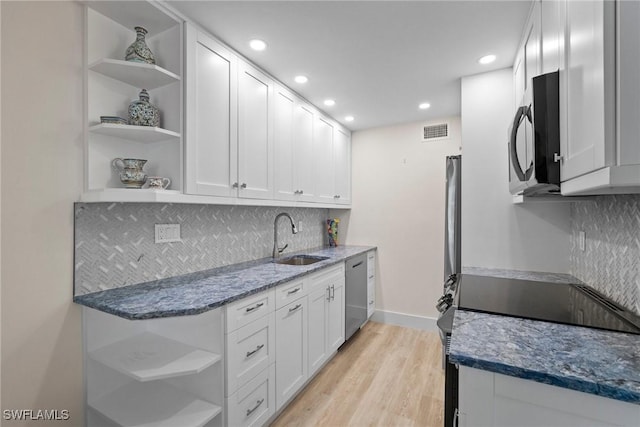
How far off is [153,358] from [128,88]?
4.78 ft

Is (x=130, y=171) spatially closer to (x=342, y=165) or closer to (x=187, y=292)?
(x=187, y=292)

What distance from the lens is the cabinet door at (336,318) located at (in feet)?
8.44

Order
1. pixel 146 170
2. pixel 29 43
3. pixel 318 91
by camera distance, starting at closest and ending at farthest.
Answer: pixel 29 43
pixel 146 170
pixel 318 91

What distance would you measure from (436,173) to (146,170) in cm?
284

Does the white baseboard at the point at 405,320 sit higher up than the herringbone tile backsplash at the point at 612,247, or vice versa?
the herringbone tile backsplash at the point at 612,247

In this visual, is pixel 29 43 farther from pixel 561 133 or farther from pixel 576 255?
pixel 576 255

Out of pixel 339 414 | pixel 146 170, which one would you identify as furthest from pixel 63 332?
pixel 339 414

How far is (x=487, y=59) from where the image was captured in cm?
209

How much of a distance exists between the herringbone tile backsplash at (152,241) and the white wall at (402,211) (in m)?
1.47

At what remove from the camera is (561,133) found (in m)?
1.08

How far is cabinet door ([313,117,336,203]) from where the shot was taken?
3047 mm

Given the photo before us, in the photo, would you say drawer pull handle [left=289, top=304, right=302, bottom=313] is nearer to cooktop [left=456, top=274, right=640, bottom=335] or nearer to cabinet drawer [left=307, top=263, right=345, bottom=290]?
cabinet drawer [left=307, top=263, right=345, bottom=290]

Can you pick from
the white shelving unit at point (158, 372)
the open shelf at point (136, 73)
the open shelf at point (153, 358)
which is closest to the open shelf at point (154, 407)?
the white shelving unit at point (158, 372)

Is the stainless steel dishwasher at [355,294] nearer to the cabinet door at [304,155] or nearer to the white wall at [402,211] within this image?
the white wall at [402,211]
